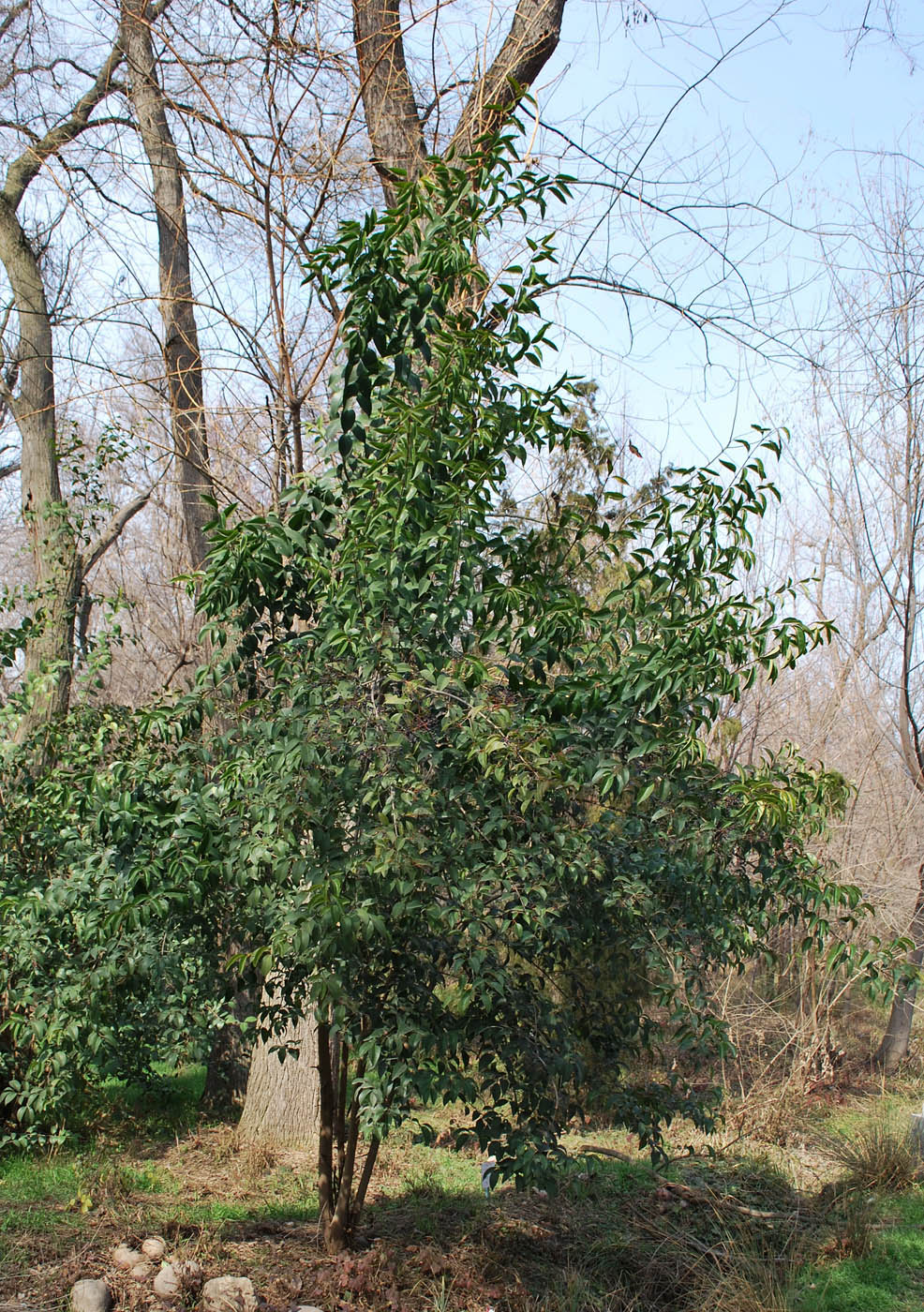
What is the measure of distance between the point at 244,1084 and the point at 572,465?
553 centimetres

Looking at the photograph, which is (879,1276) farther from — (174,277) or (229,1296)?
(174,277)

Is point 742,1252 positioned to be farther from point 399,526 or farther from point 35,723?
point 35,723

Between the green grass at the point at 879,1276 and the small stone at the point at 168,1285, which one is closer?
the small stone at the point at 168,1285

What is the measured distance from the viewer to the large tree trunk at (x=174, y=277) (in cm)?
692

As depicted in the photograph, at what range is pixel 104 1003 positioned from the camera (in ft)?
14.2

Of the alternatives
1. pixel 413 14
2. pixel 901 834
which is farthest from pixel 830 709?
pixel 413 14

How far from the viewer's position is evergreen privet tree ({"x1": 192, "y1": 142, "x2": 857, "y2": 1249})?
2910 millimetres

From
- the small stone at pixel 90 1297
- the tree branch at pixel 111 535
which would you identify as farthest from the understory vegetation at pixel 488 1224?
the tree branch at pixel 111 535

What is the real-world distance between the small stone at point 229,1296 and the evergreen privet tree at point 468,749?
1.07 meters

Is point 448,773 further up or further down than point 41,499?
further down

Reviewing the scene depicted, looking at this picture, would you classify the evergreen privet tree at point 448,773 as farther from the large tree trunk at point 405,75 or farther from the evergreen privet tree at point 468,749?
the large tree trunk at point 405,75

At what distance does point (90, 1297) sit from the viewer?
12.8 ft

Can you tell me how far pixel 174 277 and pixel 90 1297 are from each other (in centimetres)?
666

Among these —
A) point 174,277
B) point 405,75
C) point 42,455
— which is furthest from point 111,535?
point 405,75
